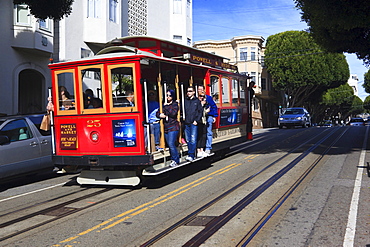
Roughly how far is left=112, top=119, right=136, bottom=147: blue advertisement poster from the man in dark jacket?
1.91 metres

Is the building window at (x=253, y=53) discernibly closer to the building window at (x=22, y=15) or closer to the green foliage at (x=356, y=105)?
the building window at (x=22, y=15)

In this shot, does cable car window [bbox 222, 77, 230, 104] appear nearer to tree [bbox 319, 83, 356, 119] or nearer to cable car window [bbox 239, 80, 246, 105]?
cable car window [bbox 239, 80, 246, 105]

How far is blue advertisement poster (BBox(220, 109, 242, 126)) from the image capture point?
480 inches

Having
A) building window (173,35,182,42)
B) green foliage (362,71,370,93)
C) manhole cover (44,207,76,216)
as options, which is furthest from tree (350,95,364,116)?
manhole cover (44,207,76,216)

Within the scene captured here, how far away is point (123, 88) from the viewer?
29.3ft

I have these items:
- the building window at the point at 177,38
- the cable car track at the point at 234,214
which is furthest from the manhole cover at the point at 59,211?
the building window at the point at 177,38

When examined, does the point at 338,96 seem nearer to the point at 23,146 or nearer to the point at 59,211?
the point at 23,146

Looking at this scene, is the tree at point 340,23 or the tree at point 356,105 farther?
the tree at point 356,105

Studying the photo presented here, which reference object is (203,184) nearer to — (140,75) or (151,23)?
(140,75)

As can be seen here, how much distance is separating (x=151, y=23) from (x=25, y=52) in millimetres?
12427

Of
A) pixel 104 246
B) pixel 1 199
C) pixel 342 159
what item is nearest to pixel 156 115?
pixel 1 199

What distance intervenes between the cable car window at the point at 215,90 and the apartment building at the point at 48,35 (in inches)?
136

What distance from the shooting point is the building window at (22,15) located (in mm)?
17797

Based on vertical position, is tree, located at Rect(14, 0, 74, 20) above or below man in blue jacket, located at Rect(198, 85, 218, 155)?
above
